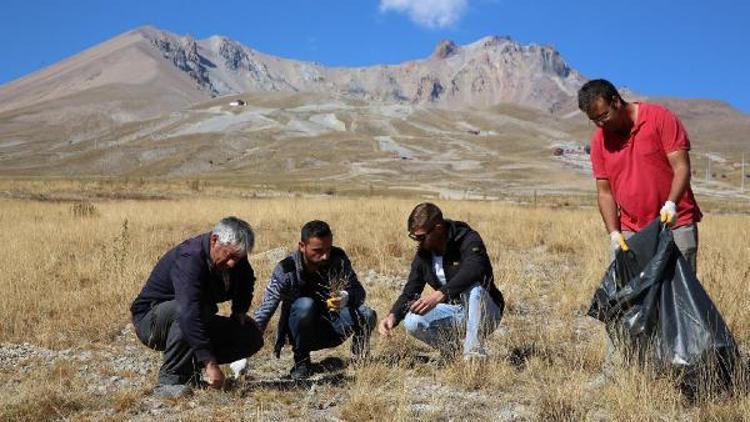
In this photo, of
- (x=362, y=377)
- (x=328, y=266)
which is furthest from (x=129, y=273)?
(x=362, y=377)

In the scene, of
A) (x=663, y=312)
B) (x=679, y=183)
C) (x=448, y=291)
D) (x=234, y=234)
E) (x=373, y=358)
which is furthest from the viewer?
(x=373, y=358)

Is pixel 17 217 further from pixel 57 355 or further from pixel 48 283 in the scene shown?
pixel 57 355

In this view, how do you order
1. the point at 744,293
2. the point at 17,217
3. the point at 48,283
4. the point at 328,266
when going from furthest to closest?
the point at 17,217 < the point at 48,283 < the point at 744,293 < the point at 328,266

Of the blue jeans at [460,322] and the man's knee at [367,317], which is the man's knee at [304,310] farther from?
the blue jeans at [460,322]

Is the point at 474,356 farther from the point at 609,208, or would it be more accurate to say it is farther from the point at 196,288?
the point at 196,288

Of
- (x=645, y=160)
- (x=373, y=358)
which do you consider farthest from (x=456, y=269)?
(x=645, y=160)

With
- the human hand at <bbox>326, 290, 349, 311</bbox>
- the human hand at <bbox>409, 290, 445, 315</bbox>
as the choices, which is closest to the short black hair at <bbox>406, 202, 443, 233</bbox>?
the human hand at <bbox>409, 290, 445, 315</bbox>

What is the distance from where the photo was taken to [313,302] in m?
5.02

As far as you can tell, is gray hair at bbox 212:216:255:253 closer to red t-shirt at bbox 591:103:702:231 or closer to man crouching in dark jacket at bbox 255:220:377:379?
man crouching in dark jacket at bbox 255:220:377:379

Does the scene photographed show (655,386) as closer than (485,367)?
Yes

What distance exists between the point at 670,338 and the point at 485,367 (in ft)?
4.08

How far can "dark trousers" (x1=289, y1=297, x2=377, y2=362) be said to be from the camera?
5.01 meters

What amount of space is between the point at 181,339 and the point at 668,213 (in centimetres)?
309

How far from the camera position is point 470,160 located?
88.0 meters
